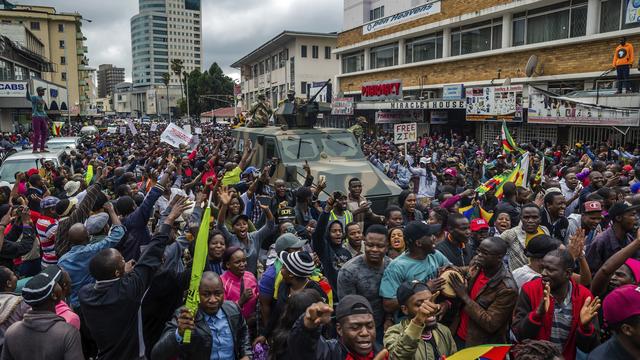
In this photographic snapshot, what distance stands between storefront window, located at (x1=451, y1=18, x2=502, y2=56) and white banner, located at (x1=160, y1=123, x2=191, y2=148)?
1750 centimetres

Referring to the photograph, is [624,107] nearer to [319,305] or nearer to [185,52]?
[319,305]

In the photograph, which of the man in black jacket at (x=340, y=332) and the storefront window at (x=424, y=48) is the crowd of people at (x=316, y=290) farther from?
the storefront window at (x=424, y=48)

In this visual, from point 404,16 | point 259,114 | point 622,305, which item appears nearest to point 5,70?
point 404,16

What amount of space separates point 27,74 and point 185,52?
111 m

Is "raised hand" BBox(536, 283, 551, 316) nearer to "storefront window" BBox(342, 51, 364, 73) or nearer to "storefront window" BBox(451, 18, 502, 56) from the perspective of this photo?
"storefront window" BBox(451, 18, 502, 56)

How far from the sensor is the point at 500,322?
3371mm

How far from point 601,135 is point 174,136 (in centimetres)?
1323

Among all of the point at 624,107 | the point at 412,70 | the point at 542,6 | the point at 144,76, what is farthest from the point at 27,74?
the point at 144,76

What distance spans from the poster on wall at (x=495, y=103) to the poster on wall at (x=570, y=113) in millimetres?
517

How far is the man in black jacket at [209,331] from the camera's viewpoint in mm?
3107

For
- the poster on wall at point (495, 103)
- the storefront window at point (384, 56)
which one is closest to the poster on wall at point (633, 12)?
the poster on wall at point (495, 103)

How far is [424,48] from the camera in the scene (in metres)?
29.4

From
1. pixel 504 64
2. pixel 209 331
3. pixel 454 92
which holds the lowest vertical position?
pixel 209 331

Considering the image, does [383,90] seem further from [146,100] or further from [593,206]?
[146,100]
